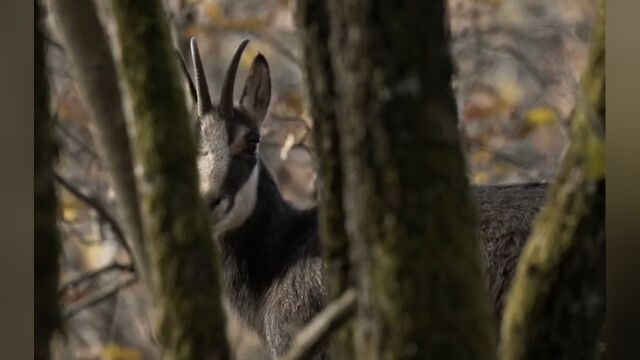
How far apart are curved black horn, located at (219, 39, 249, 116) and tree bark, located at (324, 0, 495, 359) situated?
0.96ft

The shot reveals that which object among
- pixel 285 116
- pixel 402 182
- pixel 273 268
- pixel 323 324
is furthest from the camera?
pixel 273 268

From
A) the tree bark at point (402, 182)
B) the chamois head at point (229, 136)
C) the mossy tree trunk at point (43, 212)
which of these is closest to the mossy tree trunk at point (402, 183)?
the tree bark at point (402, 182)

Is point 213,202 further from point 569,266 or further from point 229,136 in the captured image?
point 569,266

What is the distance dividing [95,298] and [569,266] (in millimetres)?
731

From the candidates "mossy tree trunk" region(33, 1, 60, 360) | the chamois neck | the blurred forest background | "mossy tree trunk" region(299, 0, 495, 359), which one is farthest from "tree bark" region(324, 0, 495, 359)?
"mossy tree trunk" region(33, 1, 60, 360)

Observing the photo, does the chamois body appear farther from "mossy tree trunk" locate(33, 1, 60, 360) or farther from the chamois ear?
"mossy tree trunk" locate(33, 1, 60, 360)

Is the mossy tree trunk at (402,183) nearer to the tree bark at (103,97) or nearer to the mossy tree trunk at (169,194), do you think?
the mossy tree trunk at (169,194)

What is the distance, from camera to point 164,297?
4.86 ft

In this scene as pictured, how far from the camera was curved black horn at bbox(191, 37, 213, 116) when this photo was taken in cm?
155

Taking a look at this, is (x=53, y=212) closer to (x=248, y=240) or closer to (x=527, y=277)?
(x=248, y=240)

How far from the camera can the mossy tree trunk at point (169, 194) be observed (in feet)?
4.78

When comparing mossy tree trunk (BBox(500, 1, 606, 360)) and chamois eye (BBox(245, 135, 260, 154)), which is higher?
chamois eye (BBox(245, 135, 260, 154))

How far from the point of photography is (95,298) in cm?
160

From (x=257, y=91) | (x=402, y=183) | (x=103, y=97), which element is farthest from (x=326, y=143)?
(x=103, y=97)
